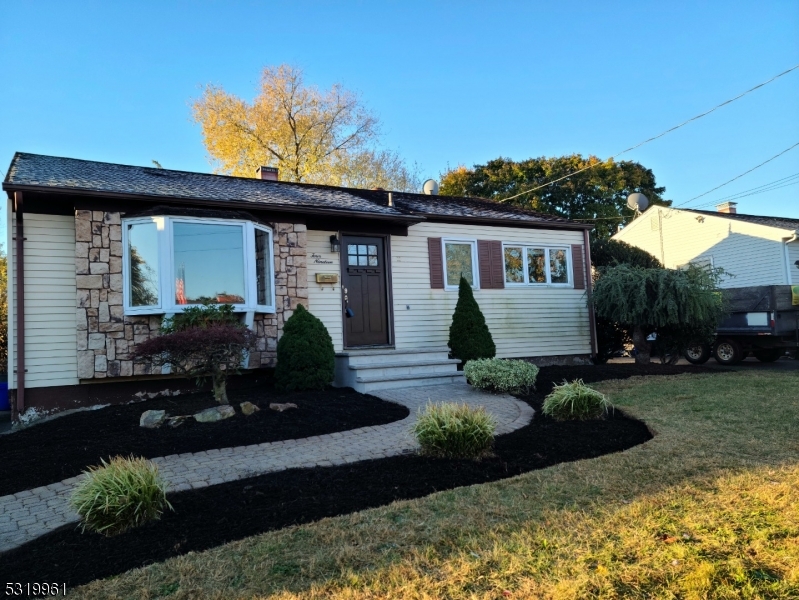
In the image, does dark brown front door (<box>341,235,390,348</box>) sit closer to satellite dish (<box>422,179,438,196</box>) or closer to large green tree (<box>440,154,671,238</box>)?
satellite dish (<box>422,179,438,196</box>)

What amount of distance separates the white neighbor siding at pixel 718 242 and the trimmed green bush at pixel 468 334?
13656 millimetres

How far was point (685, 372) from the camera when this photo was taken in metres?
10.5

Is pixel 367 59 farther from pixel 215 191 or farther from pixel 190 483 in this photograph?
pixel 190 483

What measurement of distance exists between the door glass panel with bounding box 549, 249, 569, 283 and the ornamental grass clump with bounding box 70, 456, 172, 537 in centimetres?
1031

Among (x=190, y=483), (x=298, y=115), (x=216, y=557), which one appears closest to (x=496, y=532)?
(x=216, y=557)

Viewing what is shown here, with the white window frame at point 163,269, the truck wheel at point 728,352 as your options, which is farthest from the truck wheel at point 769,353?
the white window frame at point 163,269

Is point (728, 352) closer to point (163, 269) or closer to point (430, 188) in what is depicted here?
point (430, 188)

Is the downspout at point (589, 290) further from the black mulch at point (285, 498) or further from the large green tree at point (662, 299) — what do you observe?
the black mulch at point (285, 498)

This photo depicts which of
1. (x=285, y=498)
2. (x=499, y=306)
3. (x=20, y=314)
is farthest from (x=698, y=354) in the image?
(x=20, y=314)

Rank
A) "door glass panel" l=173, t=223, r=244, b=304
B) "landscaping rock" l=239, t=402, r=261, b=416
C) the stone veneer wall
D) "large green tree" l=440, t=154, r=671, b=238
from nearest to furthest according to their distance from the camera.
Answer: "landscaping rock" l=239, t=402, r=261, b=416 < the stone veneer wall < "door glass panel" l=173, t=223, r=244, b=304 < "large green tree" l=440, t=154, r=671, b=238

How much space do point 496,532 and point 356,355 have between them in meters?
6.19

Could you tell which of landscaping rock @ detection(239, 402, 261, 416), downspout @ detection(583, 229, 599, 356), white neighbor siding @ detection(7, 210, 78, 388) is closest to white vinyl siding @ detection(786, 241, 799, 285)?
downspout @ detection(583, 229, 599, 356)

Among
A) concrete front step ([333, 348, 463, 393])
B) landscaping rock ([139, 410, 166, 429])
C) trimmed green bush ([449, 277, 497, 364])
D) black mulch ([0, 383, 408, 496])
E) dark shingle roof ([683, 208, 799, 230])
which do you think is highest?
dark shingle roof ([683, 208, 799, 230])

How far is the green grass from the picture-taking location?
8.27ft
